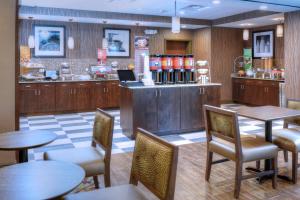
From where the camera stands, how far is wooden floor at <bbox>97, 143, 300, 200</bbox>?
319 centimetres

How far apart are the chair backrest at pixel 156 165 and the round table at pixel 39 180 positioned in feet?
1.43

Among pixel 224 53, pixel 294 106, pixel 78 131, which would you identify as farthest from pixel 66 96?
pixel 294 106

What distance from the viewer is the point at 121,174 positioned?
3824 mm

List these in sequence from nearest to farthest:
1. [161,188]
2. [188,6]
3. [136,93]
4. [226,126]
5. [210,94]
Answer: [161,188] → [226,126] → [136,93] → [210,94] → [188,6]

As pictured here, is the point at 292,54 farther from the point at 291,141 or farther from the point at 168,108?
the point at 291,141

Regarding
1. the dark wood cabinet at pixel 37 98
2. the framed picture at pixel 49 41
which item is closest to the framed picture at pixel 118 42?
the framed picture at pixel 49 41

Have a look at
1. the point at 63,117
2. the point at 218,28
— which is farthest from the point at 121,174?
the point at 218,28

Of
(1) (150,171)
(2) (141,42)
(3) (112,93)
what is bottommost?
(1) (150,171)

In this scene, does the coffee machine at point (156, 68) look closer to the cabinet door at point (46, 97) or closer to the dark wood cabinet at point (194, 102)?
Answer: the dark wood cabinet at point (194, 102)

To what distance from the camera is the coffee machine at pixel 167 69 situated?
5807mm

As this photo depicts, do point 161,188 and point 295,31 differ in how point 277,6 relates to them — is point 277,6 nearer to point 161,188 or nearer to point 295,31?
point 295,31

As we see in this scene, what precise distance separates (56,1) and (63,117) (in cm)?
289

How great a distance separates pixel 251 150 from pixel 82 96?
6049 mm

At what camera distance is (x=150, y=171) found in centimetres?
206
